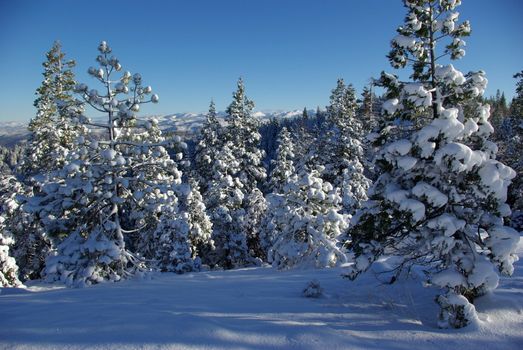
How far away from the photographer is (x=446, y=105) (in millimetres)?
6895

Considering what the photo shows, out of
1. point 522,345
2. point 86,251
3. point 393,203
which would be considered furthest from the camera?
point 86,251

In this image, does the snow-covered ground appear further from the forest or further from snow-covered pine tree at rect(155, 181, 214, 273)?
snow-covered pine tree at rect(155, 181, 214, 273)

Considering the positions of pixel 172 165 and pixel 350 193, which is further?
pixel 350 193

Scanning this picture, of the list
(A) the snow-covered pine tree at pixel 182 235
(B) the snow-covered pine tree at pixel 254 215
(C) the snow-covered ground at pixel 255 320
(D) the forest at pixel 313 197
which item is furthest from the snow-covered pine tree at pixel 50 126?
(C) the snow-covered ground at pixel 255 320

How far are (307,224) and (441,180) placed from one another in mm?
9638

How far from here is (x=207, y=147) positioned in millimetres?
29469

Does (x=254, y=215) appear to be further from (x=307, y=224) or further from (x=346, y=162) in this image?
(x=307, y=224)

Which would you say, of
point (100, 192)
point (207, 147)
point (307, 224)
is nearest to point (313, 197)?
point (307, 224)

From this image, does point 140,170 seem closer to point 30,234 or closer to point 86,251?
point 86,251

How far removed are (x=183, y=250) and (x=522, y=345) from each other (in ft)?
60.4

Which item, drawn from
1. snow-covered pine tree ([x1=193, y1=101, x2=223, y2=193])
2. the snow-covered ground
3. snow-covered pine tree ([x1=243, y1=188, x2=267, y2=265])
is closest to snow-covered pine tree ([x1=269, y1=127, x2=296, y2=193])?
snow-covered pine tree ([x1=243, y1=188, x2=267, y2=265])

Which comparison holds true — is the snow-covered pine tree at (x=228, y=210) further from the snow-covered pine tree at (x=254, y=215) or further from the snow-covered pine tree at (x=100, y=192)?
the snow-covered pine tree at (x=100, y=192)

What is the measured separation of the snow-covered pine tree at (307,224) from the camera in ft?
49.5

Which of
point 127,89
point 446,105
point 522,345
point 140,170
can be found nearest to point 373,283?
point 522,345
